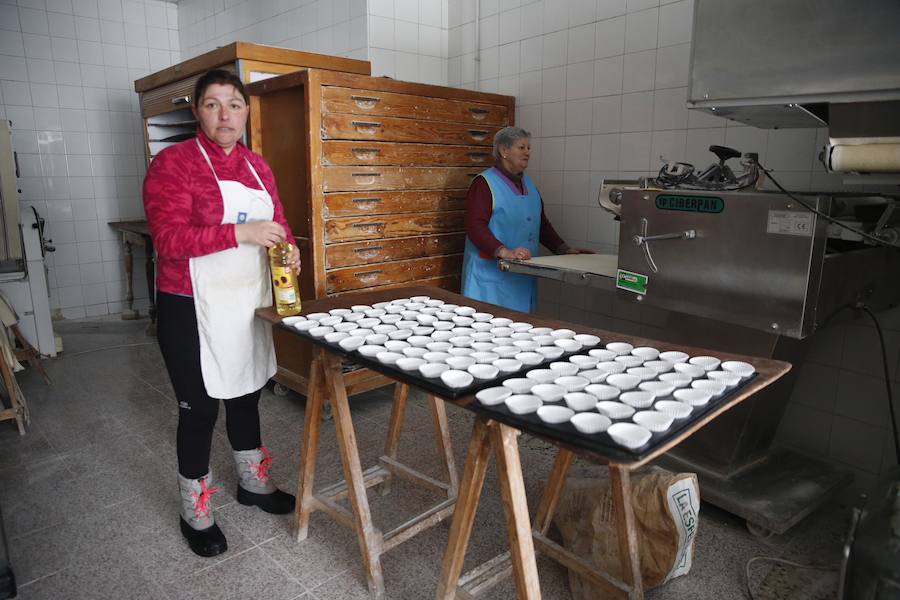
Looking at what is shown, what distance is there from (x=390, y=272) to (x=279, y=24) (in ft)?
7.76

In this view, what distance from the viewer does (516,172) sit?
3055 millimetres

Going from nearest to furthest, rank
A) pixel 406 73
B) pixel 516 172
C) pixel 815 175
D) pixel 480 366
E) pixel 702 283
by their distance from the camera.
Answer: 1. pixel 480 366
2. pixel 702 283
3. pixel 815 175
4. pixel 516 172
5. pixel 406 73

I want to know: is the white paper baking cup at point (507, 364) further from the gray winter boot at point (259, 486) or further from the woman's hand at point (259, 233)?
the gray winter boot at point (259, 486)

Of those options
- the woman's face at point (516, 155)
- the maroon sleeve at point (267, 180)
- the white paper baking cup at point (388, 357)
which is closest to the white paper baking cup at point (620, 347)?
the white paper baking cup at point (388, 357)

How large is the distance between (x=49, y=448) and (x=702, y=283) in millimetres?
2933

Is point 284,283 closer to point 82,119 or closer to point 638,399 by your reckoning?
point 638,399

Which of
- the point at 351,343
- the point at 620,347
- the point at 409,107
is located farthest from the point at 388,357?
the point at 409,107

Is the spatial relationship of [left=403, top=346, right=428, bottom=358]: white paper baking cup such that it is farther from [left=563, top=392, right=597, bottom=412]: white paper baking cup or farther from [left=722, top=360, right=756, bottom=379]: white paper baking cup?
[left=722, top=360, right=756, bottom=379]: white paper baking cup

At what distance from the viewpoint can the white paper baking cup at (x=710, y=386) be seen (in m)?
1.30

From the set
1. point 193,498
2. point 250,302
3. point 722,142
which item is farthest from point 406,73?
point 193,498

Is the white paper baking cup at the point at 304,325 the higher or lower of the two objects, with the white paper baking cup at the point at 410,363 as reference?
higher

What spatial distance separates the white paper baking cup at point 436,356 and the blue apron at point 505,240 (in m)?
1.51

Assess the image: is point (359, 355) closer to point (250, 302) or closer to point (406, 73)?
point (250, 302)

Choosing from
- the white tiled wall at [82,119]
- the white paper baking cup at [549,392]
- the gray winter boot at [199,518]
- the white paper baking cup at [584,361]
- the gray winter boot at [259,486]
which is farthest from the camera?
the white tiled wall at [82,119]
